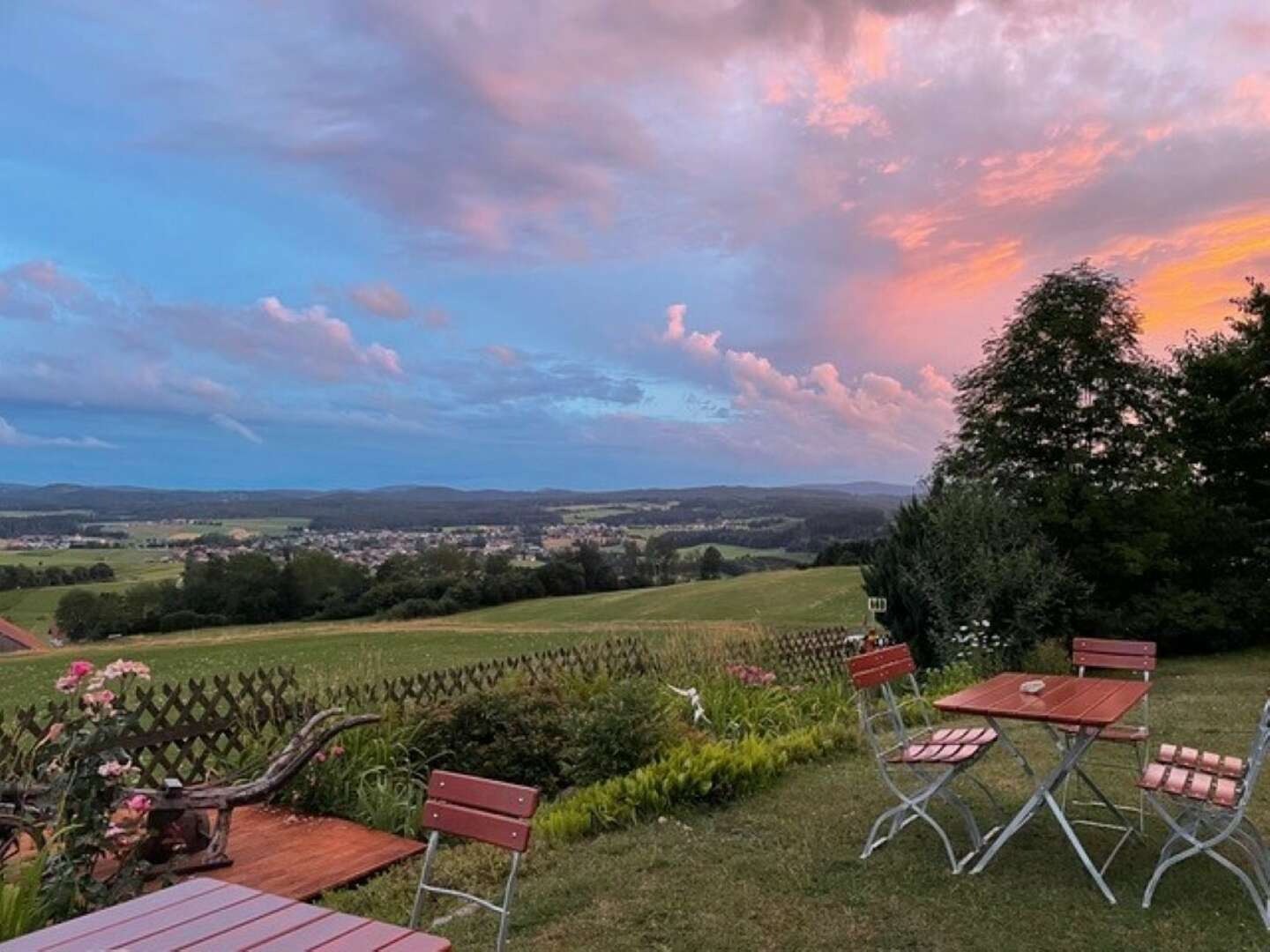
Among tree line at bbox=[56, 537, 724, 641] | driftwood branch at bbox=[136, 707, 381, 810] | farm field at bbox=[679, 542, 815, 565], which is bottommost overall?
tree line at bbox=[56, 537, 724, 641]

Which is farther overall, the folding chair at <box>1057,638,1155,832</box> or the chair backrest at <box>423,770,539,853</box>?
the folding chair at <box>1057,638,1155,832</box>

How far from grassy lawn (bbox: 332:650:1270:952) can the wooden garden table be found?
15cm

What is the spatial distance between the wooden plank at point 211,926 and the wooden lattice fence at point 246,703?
2297 millimetres

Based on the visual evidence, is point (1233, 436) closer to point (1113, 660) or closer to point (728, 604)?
point (1113, 660)

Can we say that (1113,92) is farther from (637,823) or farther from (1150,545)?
(637,823)

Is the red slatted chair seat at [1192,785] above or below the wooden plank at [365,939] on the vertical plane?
below

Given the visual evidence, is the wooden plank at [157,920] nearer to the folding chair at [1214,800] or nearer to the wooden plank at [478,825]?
the wooden plank at [478,825]

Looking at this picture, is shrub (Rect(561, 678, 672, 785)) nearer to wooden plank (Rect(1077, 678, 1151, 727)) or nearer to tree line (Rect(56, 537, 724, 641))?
wooden plank (Rect(1077, 678, 1151, 727))

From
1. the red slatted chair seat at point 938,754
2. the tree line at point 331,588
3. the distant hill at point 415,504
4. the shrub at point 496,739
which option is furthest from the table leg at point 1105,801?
the distant hill at point 415,504

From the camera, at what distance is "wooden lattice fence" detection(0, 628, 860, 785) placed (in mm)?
5164

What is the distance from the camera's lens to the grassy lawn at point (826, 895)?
3381 mm

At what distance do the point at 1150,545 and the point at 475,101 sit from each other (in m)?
12.0

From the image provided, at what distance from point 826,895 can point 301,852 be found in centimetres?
291

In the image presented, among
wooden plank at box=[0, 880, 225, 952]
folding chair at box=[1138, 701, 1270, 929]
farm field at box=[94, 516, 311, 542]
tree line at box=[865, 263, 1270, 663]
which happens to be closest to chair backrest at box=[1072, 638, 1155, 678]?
folding chair at box=[1138, 701, 1270, 929]
